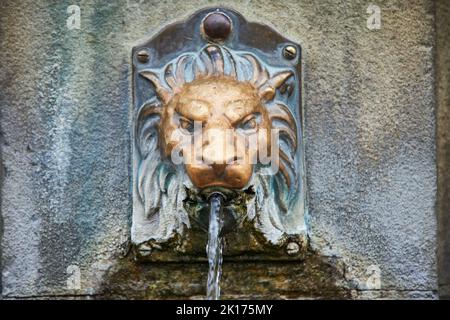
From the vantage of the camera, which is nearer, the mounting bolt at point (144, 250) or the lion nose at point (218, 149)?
the lion nose at point (218, 149)

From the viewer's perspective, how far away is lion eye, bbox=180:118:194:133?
3.52 meters

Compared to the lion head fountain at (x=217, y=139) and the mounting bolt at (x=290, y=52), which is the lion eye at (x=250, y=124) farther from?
the mounting bolt at (x=290, y=52)

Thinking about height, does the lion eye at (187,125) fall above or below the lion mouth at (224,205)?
above

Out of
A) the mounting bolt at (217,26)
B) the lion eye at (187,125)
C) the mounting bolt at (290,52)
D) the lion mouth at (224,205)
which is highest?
the mounting bolt at (217,26)

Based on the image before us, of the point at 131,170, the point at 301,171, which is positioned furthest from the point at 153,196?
the point at 301,171

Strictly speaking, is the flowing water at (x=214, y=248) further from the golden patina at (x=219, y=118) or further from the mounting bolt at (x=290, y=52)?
the mounting bolt at (x=290, y=52)

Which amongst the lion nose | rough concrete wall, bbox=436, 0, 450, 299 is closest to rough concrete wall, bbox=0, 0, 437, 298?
rough concrete wall, bbox=436, 0, 450, 299

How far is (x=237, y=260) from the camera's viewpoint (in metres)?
3.61

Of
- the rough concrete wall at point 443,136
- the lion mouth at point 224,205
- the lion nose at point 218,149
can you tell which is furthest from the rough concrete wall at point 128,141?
the lion nose at point 218,149

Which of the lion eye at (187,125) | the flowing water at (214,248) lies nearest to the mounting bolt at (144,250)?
the flowing water at (214,248)

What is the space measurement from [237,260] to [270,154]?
226 mm

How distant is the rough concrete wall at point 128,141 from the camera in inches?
142

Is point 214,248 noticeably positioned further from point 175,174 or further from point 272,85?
point 272,85

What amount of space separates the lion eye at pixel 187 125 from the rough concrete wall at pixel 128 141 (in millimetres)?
158
